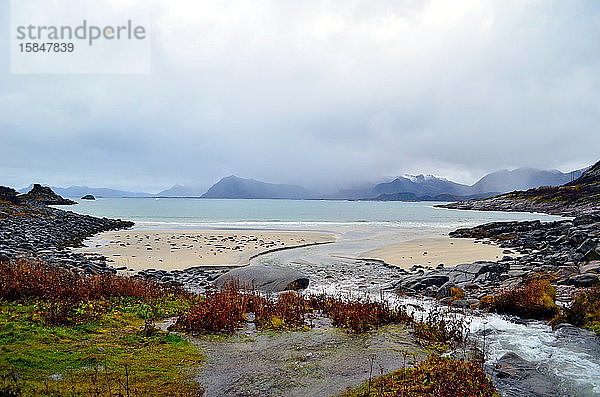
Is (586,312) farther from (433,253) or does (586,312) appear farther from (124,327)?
(433,253)

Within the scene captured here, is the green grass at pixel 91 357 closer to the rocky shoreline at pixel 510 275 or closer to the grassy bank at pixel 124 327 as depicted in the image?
the grassy bank at pixel 124 327

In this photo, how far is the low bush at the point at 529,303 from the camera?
1441cm

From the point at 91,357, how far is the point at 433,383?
7647mm

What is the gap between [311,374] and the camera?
29.3 ft

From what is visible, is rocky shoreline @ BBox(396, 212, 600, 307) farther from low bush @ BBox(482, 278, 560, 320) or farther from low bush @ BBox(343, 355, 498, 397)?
low bush @ BBox(343, 355, 498, 397)

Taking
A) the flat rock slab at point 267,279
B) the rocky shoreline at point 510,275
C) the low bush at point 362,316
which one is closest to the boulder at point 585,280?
the rocky shoreline at point 510,275

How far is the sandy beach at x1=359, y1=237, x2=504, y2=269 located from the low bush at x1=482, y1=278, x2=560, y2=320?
12.4m

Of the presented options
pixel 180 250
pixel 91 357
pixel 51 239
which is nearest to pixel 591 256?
→ pixel 91 357

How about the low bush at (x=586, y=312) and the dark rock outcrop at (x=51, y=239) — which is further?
the dark rock outcrop at (x=51, y=239)

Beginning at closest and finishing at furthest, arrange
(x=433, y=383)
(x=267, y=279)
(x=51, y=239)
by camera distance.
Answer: (x=433, y=383)
(x=267, y=279)
(x=51, y=239)

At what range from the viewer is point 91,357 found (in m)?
8.66

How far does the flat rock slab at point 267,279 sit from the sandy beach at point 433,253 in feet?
34.1

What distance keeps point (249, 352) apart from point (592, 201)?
129545 mm

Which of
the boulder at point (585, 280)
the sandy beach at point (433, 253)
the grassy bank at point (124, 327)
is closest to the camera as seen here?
the grassy bank at point (124, 327)
